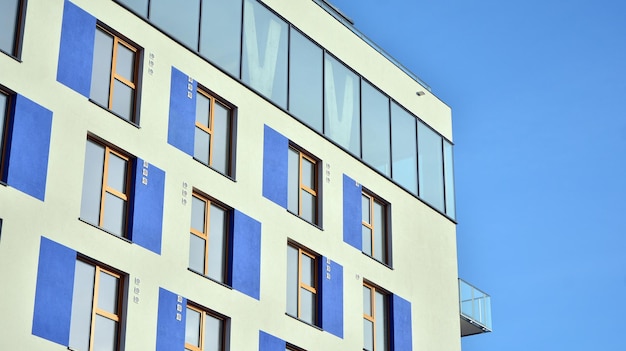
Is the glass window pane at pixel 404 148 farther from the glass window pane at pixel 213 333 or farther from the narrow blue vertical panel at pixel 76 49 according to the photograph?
the narrow blue vertical panel at pixel 76 49

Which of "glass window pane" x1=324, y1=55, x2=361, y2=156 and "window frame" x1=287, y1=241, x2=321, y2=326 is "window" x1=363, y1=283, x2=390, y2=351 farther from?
"glass window pane" x1=324, y1=55, x2=361, y2=156

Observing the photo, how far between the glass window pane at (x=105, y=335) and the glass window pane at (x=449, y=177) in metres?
15.8

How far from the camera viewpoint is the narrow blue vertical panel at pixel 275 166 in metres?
33.1

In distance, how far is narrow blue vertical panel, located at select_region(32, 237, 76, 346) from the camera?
2581 centimetres

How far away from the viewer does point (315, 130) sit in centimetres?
3556

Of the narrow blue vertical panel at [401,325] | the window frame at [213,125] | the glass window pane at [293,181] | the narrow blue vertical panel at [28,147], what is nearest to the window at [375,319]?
the narrow blue vertical panel at [401,325]

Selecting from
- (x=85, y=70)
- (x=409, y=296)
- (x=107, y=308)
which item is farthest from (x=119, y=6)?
(x=409, y=296)

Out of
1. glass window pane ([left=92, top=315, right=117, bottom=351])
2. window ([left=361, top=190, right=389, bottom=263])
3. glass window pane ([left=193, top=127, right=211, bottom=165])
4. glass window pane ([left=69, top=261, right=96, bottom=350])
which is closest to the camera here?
glass window pane ([left=69, top=261, right=96, bottom=350])

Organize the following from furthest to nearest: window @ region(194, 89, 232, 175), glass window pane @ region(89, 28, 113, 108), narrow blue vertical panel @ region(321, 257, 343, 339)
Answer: narrow blue vertical panel @ region(321, 257, 343, 339) → window @ region(194, 89, 232, 175) → glass window pane @ region(89, 28, 113, 108)

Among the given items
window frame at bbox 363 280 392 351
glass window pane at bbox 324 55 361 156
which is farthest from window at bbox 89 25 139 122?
window frame at bbox 363 280 392 351

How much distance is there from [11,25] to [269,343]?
377 inches

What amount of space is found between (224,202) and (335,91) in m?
7.22

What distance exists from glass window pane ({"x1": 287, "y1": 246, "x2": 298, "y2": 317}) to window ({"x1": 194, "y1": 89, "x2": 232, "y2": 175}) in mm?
2826

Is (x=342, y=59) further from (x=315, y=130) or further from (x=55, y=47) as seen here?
(x=55, y=47)
